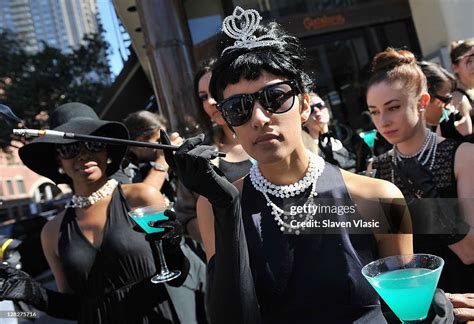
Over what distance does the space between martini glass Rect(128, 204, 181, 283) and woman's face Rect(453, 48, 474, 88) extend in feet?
7.00

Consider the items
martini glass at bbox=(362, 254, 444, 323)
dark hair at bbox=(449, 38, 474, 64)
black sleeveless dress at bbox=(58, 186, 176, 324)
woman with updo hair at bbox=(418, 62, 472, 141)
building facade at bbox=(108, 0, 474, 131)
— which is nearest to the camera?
martini glass at bbox=(362, 254, 444, 323)

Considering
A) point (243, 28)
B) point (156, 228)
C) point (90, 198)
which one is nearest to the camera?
point (243, 28)

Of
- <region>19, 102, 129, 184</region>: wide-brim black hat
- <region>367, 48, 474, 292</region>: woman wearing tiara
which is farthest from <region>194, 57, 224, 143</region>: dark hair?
<region>367, 48, 474, 292</region>: woman wearing tiara

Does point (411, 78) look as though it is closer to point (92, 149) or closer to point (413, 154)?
point (413, 154)

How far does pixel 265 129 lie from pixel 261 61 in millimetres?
207

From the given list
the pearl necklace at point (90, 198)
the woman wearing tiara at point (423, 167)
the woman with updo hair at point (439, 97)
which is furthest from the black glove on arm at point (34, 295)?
the woman with updo hair at point (439, 97)

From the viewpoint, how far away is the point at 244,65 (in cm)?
136

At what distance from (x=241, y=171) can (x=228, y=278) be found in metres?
1.08

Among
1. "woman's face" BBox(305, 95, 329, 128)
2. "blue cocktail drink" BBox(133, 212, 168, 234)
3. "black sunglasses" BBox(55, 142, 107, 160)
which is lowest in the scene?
"blue cocktail drink" BBox(133, 212, 168, 234)

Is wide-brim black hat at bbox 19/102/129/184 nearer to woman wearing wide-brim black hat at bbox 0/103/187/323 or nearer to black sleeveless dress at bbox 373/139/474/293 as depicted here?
woman wearing wide-brim black hat at bbox 0/103/187/323

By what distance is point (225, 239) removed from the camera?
1190mm

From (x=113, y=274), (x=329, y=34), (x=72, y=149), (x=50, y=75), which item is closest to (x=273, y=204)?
(x=113, y=274)

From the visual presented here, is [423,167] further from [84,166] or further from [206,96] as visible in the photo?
[84,166]

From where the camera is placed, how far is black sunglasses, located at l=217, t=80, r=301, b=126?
1354mm
